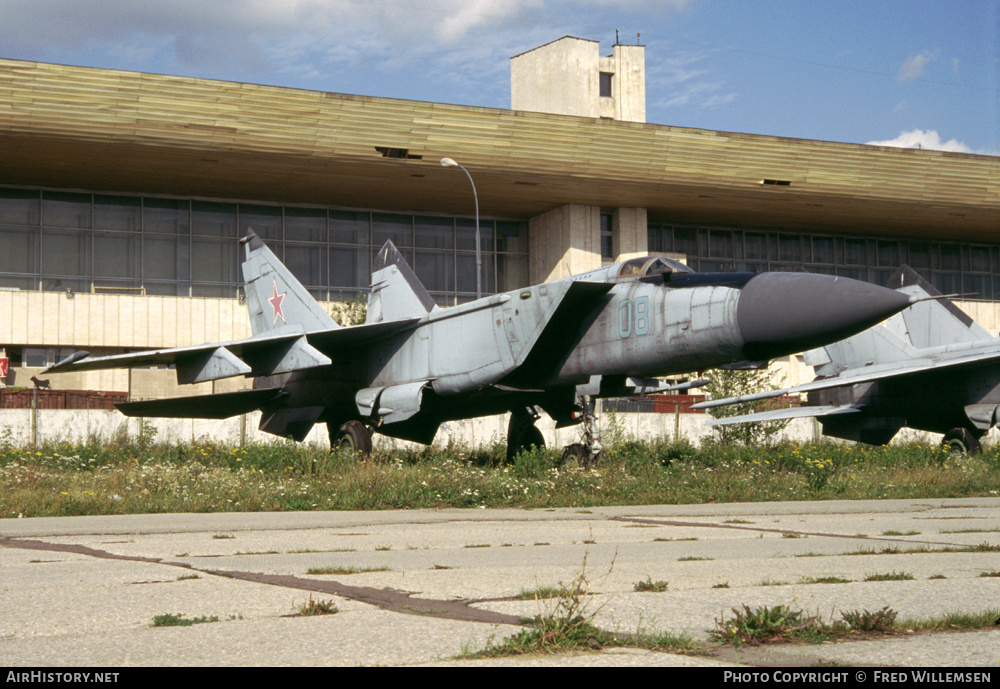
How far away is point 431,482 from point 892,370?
37.9 ft

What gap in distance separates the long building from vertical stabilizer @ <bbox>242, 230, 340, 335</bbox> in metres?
15.8

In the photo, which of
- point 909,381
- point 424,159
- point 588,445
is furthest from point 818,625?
point 424,159

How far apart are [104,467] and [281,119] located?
23206mm

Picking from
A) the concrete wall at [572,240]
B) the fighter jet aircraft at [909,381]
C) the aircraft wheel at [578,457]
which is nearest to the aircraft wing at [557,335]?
A: the aircraft wheel at [578,457]

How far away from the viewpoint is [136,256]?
44.2m

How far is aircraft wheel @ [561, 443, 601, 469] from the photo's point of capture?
15840 mm

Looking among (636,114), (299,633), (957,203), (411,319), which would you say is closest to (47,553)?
(299,633)

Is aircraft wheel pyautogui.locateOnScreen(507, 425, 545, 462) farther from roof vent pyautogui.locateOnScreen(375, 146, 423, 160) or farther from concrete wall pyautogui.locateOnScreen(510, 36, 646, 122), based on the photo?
concrete wall pyautogui.locateOnScreen(510, 36, 646, 122)

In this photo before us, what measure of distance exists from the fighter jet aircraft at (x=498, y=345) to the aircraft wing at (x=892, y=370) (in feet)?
15.2

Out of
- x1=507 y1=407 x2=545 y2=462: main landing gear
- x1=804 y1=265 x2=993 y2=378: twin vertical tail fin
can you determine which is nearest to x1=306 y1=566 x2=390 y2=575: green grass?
x1=507 y1=407 x2=545 y2=462: main landing gear

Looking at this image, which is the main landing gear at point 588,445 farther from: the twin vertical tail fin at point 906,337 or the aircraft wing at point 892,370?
the twin vertical tail fin at point 906,337

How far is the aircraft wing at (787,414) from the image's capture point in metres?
20.8

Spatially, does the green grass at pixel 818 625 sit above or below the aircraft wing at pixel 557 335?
below

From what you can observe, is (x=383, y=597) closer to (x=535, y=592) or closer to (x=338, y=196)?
(x=535, y=592)
